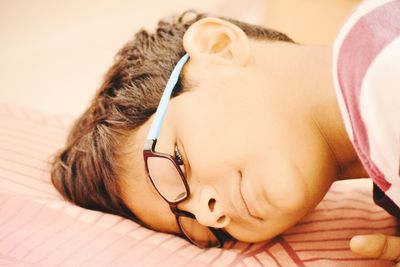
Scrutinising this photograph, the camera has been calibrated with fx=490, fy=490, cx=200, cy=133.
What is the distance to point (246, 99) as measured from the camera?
2.68ft

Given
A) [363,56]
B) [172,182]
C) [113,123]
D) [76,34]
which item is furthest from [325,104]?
[76,34]

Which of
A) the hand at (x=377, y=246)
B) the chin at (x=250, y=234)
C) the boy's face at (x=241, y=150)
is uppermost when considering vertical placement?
the boy's face at (x=241, y=150)

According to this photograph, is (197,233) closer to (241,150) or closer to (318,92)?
(241,150)

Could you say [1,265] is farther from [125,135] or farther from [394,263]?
[394,263]

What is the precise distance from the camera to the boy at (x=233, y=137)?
71 cm

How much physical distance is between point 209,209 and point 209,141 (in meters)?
0.11

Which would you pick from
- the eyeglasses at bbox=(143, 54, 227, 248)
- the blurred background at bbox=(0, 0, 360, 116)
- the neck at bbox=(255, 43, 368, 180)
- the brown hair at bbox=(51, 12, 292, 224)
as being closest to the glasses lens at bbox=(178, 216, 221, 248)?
the eyeglasses at bbox=(143, 54, 227, 248)

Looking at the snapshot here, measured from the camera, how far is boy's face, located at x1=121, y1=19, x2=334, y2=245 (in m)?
0.77

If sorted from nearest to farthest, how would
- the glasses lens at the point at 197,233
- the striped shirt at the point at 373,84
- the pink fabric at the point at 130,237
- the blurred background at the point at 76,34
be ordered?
the striped shirt at the point at 373,84
the pink fabric at the point at 130,237
the glasses lens at the point at 197,233
the blurred background at the point at 76,34

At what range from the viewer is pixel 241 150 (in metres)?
0.78

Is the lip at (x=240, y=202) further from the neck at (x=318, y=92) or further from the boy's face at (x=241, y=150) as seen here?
the neck at (x=318, y=92)

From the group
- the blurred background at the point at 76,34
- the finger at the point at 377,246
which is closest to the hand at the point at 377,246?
the finger at the point at 377,246

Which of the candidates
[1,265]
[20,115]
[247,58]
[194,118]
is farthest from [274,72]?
[20,115]

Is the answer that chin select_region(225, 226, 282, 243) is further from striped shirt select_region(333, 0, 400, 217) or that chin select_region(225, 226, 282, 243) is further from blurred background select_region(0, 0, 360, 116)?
blurred background select_region(0, 0, 360, 116)
